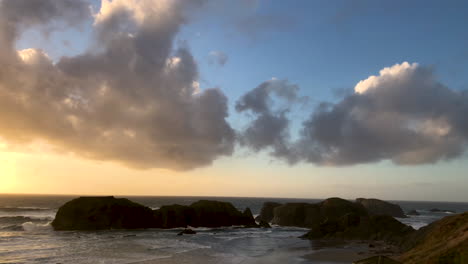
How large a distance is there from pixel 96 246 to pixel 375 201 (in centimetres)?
10361

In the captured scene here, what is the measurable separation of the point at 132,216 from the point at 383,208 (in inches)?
3348

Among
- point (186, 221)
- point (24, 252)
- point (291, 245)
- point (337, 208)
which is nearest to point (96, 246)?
point (24, 252)

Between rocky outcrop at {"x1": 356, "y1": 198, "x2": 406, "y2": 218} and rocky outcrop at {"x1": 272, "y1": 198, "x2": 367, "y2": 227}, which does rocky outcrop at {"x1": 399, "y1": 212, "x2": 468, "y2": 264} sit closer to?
rocky outcrop at {"x1": 272, "y1": 198, "x2": 367, "y2": 227}

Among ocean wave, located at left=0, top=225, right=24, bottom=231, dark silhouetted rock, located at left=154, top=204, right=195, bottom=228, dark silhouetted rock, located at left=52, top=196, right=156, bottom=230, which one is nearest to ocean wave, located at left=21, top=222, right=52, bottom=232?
ocean wave, located at left=0, top=225, right=24, bottom=231

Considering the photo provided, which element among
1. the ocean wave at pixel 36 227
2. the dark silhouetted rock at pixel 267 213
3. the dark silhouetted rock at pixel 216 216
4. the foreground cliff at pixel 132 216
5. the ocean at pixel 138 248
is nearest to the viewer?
the ocean at pixel 138 248

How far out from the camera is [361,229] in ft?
212

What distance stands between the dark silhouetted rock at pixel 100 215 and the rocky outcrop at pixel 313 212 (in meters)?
34.9

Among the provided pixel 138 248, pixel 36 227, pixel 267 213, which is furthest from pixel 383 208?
pixel 36 227

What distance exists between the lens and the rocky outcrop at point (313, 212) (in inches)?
3506

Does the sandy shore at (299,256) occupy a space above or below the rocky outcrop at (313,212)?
below

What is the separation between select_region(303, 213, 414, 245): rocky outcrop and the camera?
60.5 meters

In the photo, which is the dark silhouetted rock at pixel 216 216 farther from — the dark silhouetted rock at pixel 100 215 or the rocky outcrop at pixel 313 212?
the dark silhouetted rock at pixel 100 215

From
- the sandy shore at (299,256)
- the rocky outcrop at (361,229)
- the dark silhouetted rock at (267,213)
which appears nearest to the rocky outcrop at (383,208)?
the dark silhouetted rock at (267,213)

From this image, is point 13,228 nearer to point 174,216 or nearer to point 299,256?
point 174,216
